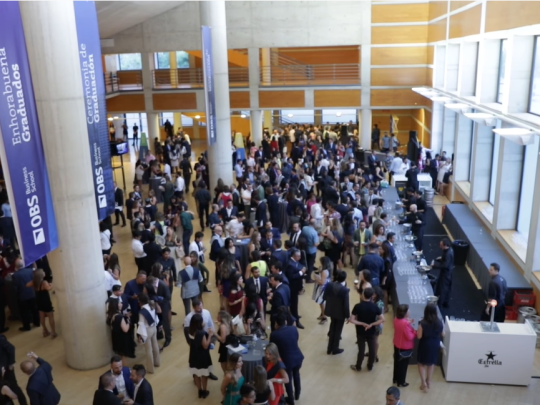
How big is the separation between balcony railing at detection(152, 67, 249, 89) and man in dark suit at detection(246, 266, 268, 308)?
17.6 m

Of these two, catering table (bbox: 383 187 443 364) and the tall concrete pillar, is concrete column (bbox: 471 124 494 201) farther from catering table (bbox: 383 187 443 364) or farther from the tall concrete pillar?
the tall concrete pillar

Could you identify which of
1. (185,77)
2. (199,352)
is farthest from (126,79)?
(199,352)

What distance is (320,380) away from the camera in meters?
7.70

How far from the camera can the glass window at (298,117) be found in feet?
96.3

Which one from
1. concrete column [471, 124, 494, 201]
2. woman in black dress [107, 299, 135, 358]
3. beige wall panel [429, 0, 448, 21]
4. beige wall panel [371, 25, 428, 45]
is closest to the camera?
woman in black dress [107, 299, 135, 358]

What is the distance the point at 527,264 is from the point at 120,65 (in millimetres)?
27268

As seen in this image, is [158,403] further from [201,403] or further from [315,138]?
[315,138]

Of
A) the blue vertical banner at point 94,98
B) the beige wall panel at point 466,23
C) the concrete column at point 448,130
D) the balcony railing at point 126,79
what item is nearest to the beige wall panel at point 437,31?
the beige wall panel at point 466,23

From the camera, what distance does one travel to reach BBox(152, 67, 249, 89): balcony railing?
2579 centimetres

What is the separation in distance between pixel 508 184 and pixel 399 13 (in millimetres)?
12411

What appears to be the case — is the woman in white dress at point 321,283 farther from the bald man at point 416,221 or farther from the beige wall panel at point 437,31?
the beige wall panel at point 437,31

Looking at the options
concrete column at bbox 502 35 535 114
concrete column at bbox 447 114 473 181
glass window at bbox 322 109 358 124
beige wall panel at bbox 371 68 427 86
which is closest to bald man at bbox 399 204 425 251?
concrete column at bbox 502 35 535 114

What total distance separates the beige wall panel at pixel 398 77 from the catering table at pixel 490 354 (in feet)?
53.3

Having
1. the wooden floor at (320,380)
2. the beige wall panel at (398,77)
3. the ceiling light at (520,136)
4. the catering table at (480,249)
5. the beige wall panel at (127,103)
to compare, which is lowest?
the wooden floor at (320,380)
